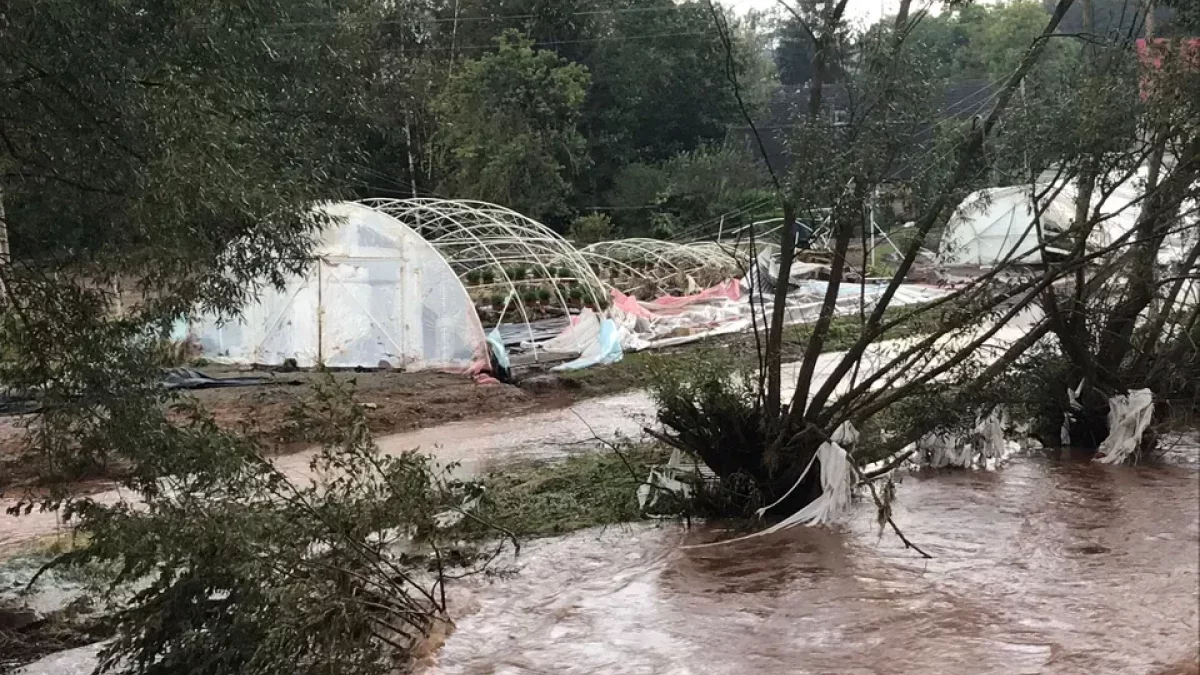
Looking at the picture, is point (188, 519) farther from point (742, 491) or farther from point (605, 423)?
point (605, 423)

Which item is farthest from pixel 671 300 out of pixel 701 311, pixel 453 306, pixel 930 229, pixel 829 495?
pixel 829 495

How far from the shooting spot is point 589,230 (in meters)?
30.8

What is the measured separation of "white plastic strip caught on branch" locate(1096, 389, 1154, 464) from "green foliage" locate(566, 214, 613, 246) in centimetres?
2067

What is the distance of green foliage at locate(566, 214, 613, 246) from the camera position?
30.8 metres

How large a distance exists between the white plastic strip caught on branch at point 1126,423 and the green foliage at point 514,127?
20.7 meters

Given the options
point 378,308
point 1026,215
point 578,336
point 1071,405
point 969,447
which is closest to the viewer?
point 969,447

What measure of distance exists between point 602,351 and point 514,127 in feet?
41.1

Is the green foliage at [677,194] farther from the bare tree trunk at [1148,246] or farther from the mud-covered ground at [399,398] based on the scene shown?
the bare tree trunk at [1148,246]

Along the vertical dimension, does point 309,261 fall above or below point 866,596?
above

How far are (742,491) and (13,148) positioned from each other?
22.0 feet

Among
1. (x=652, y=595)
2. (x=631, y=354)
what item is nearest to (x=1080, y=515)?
(x=652, y=595)

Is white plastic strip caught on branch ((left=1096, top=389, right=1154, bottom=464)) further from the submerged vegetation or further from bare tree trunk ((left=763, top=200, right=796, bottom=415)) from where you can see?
bare tree trunk ((left=763, top=200, right=796, bottom=415))

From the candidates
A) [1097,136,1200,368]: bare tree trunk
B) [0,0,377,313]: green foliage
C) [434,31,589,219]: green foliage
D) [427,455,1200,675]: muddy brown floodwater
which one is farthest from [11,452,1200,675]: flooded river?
[434,31,589,219]: green foliage

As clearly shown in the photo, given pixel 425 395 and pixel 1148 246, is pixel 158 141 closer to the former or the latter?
pixel 1148 246
